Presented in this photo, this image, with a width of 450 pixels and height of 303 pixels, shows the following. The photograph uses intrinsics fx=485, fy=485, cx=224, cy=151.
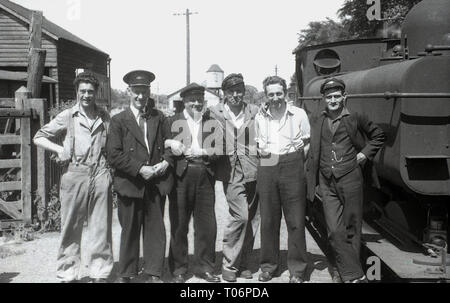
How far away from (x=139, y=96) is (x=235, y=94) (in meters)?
0.88

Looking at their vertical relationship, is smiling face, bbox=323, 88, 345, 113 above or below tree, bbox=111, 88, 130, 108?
below

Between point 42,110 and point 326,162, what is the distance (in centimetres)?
395

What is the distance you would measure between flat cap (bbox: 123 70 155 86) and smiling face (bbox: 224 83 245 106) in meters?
0.75

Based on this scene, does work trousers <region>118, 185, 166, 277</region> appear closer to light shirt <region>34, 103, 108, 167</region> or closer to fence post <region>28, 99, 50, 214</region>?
light shirt <region>34, 103, 108, 167</region>

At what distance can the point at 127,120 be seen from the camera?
4289 millimetres

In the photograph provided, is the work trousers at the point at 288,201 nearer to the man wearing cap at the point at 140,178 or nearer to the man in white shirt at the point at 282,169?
the man in white shirt at the point at 282,169

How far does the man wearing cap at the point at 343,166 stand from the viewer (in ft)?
13.5

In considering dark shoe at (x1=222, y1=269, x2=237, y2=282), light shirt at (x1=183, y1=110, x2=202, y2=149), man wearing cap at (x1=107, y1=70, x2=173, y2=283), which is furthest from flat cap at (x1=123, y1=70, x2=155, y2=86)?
dark shoe at (x1=222, y1=269, x2=237, y2=282)

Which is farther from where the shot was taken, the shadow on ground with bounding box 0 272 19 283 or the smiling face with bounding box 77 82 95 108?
the shadow on ground with bounding box 0 272 19 283

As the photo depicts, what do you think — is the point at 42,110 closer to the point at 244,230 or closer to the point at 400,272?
the point at 244,230

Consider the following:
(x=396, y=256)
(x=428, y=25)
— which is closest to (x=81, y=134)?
(x=396, y=256)

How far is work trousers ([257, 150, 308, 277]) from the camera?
439cm

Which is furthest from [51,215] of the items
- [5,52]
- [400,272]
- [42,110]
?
[5,52]

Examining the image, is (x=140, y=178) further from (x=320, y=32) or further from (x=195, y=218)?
(x=320, y=32)
